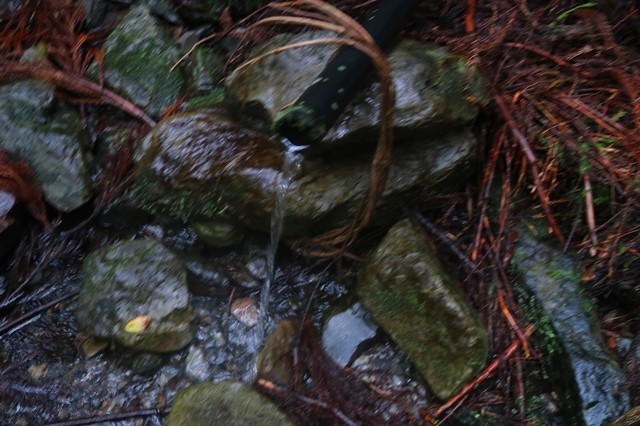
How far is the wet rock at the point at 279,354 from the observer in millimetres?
2465

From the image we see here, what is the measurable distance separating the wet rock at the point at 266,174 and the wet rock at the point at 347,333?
1.25 feet

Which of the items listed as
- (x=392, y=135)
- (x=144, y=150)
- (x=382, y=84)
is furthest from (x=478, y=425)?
(x=144, y=150)

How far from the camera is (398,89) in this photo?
2441 mm

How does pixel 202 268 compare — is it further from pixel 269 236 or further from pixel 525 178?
pixel 525 178

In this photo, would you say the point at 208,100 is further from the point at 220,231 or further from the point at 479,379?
the point at 479,379

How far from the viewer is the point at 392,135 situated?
231cm

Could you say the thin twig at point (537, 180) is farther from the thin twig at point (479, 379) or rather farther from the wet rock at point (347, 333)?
the wet rock at point (347, 333)

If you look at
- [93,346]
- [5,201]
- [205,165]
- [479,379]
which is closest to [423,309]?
[479,379]

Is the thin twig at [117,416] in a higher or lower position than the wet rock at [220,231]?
lower

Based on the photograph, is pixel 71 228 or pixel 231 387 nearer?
pixel 231 387

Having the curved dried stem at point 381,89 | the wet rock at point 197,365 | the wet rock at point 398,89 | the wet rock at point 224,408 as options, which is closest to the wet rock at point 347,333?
the curved dried stem at point 381,89

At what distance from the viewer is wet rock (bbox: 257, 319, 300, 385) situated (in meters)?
2.46

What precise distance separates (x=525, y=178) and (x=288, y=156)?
3.25 ft

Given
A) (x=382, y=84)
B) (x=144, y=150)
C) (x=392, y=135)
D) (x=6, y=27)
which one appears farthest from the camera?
(x=6, y=27)
